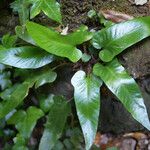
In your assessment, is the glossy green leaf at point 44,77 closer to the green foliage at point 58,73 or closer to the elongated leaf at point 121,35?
the green foliage at point 58,73

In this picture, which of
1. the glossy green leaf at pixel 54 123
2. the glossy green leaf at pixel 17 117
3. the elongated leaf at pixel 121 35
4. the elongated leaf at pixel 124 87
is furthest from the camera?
the glossy green leaf at pixel 17 117

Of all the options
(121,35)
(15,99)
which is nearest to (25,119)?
(15,99)

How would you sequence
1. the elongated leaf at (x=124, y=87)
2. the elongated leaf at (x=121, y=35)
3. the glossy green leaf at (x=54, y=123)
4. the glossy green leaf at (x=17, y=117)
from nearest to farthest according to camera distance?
the elongated leaf at (x=124, y=87), the elongated leaf at (x=121, y=35), the glossy green leaf at (x=54, y=123), the glossy green leaf at (x=17, y=117)

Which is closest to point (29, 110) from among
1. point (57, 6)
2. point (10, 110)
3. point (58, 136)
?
point (10, 110)

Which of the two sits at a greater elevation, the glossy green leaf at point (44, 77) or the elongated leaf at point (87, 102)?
the glossy green leaf at point (44, 77)

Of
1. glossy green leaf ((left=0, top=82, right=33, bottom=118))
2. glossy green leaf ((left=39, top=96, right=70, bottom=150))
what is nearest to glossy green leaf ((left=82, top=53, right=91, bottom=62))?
glossy green leaf ((left=39, top=96, right=70, bottom=150))

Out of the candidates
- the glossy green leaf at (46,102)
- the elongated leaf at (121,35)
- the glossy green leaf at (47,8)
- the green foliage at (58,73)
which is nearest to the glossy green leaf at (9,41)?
the green foliage at (58,73)
